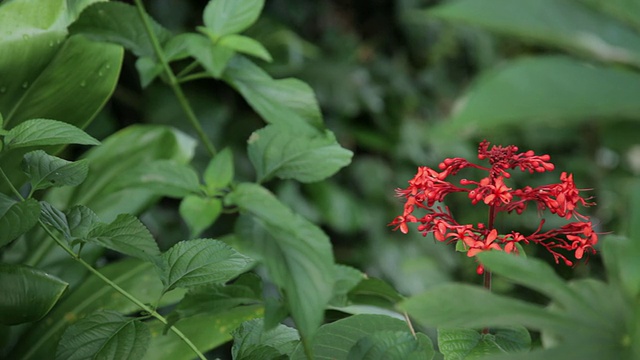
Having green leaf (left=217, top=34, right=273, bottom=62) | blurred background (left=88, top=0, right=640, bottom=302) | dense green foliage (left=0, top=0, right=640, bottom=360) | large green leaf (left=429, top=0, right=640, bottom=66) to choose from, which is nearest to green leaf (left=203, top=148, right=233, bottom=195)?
dense green foliage (left=0, top=0, right=640, bottom=360)

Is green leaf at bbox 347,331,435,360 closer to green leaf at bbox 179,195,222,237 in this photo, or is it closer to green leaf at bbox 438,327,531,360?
green leaf at bbox 438,327,531,360

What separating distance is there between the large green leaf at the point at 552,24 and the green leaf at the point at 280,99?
0.33 m

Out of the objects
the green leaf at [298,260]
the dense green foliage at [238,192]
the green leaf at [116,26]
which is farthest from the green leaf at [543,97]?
the green leaf at [116,26]

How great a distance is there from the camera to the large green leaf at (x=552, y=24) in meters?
0.25

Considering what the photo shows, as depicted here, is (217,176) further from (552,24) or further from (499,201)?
(552,24)

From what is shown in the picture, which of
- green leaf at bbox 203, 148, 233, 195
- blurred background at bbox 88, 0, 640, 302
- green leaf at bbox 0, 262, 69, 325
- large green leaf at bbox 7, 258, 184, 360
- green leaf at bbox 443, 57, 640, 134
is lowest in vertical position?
blurred background at bbox 88, 0, 640, 302

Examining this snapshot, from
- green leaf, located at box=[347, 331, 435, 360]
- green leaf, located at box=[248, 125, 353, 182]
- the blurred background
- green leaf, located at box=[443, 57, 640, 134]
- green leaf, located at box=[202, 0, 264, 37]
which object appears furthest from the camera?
the blurred background

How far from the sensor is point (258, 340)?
458mm

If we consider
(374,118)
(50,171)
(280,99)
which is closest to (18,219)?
(50,171)

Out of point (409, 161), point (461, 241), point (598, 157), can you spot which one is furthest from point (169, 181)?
point (598, 157)

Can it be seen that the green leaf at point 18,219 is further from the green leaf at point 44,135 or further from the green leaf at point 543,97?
the green leaf at point 543,97

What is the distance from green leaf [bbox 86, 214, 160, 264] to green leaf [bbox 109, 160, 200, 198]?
0.28 feet

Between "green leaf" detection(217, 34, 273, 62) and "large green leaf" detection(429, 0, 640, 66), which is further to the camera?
"green leaf" detection(217, 34, 273, 62)

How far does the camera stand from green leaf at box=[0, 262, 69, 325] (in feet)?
1.65
